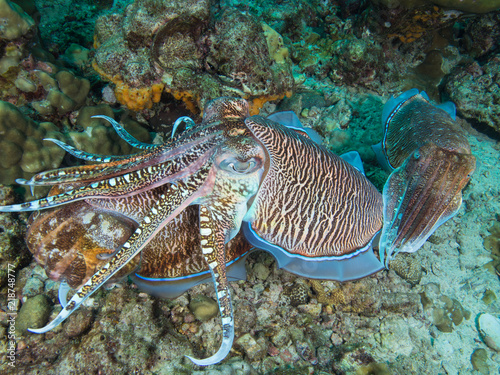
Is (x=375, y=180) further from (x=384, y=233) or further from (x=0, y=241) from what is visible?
(x=0, y=241)

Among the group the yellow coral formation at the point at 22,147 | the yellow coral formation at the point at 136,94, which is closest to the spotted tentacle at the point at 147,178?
the yellow coral formation at the point at 22,147

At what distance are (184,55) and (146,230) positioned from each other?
13.2ft

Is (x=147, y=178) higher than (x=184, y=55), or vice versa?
(x=184, y=55)

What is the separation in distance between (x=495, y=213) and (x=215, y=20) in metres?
6.31

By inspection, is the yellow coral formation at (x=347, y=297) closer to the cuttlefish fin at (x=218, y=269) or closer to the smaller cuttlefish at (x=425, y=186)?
the smaller cuttlefish at (x=425, y=186)

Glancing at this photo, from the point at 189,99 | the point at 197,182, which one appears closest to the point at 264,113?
the point at 189,99

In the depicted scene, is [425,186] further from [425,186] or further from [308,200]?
[308,200]

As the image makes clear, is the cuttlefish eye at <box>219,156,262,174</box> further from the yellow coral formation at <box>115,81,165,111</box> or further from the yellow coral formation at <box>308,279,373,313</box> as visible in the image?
the yellow coral formation at <box>115,81,165,111</box>

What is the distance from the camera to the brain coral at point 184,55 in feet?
15.2

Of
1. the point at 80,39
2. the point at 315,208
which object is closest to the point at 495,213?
the point at 315,208

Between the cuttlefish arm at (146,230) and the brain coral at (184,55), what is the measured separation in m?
2.99

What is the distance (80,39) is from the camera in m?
7.53

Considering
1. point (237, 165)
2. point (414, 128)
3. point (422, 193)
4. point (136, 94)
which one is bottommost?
point (136, 94)

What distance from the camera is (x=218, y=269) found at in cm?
202
